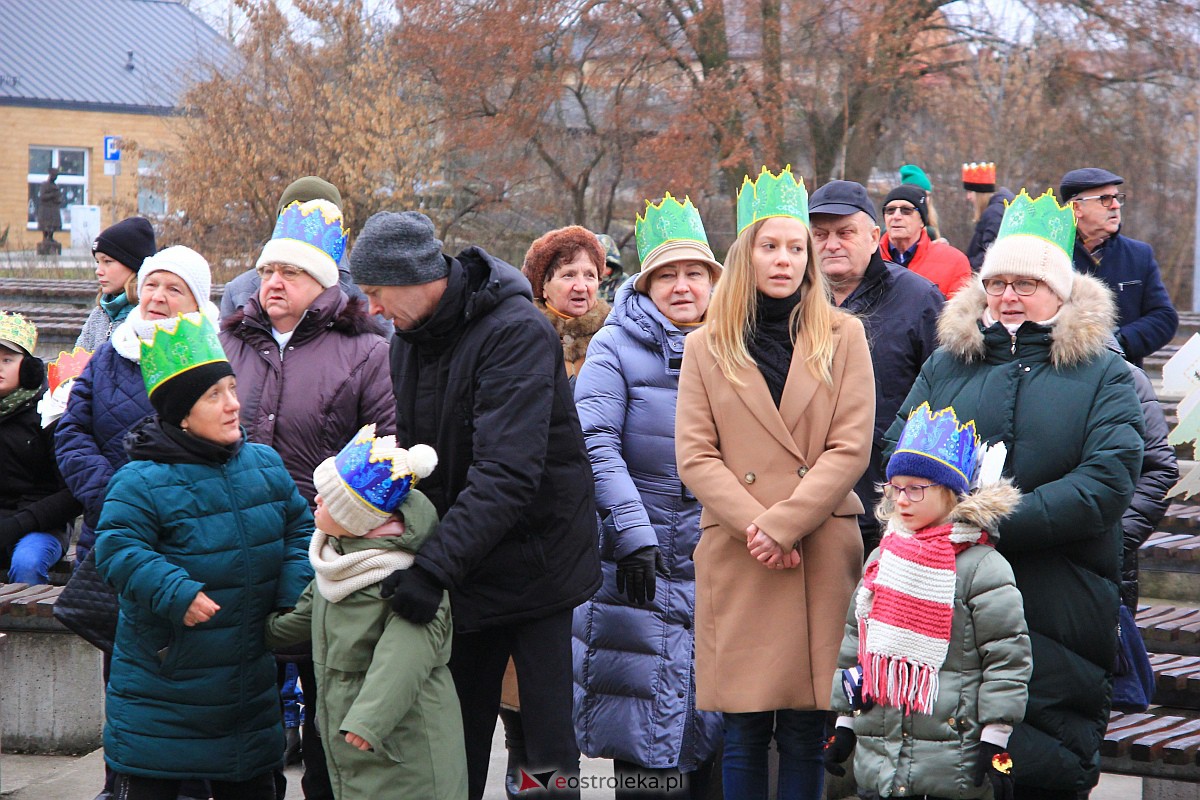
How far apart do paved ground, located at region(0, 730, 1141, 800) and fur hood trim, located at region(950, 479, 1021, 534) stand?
198cm

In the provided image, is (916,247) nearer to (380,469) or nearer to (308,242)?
(308,242)

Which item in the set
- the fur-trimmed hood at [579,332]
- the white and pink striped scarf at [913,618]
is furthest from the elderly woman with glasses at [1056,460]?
the fur-trimmed hood at [579,332]

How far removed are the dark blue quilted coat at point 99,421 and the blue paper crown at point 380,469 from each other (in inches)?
62.1

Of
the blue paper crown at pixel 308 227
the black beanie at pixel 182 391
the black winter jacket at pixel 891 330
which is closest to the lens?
the black beanie at pixel 182 391

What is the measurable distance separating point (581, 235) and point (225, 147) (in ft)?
43.2

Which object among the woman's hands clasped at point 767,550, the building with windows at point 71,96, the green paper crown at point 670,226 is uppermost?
the building with windows at point 71,96

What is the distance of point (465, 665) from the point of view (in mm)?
3951

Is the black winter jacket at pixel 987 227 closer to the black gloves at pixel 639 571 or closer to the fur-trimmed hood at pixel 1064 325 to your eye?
the fur-trimmed hood at pixel 1064 325

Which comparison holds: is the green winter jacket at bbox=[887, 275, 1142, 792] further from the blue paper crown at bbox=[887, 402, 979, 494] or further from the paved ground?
the paved ground

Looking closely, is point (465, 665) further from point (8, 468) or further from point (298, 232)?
point (8, 468)

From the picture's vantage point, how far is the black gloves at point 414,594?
3.54m

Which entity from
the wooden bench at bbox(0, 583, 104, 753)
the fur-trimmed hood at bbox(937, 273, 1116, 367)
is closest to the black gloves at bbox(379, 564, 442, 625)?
the fur-trimmed hood at bbox(937, 273, 1116, 367)

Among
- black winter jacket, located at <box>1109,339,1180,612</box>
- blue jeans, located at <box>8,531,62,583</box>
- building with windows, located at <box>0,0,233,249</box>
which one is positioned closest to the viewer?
black winter jacket, located at <box>1109,339,1180,612</box>

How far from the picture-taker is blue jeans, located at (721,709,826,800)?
3957mm
